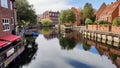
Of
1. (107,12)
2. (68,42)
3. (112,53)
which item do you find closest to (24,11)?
(68,42)

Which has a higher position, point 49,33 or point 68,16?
point 68,16

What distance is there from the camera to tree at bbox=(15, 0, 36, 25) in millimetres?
39375

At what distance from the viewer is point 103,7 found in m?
66.9

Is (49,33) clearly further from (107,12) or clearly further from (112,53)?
(112,53)

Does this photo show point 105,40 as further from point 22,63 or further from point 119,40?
point 22,63

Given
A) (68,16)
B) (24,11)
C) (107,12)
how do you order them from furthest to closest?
(68,16)
(107,12)
(24,11)

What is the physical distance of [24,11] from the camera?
130ft

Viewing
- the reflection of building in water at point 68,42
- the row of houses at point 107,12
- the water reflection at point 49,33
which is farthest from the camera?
the row of houses at point 107,12

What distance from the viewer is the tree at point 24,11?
129ft

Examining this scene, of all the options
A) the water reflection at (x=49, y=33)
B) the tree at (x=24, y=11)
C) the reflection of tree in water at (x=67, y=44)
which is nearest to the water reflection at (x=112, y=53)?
the reflection of tree in water at (x=67, y=44)

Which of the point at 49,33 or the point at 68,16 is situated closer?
the point at 49,33

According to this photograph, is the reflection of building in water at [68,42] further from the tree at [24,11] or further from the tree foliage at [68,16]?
the tree foliage at [68,16]

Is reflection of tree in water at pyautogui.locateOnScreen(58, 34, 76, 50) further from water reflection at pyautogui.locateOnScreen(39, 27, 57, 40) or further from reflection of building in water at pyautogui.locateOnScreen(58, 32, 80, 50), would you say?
water reflection at pyautogui.locateOnScreen(39, 27, 57, 40)

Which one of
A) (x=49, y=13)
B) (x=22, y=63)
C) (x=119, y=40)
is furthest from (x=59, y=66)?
(x=49, y=13)
